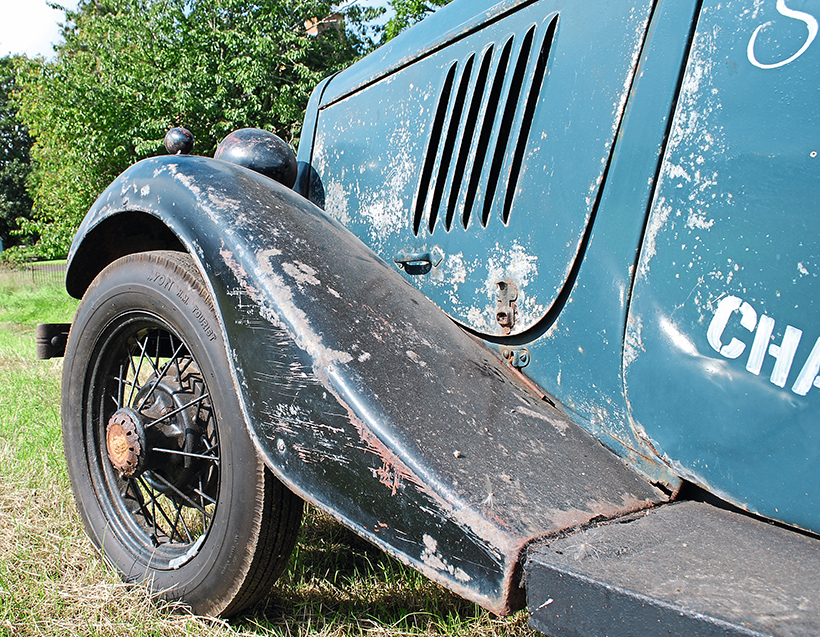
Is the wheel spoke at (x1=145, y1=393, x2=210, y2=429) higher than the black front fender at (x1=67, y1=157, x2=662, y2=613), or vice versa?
the black front fender at (x1=67, y1=157, x2=662, y2=613)

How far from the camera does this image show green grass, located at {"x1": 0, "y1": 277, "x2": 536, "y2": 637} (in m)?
1.68

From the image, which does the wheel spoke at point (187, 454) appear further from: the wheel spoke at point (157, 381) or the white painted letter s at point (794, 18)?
the white painted letter s at point (794, 18)

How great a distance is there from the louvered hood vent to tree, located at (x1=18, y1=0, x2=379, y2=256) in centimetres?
1334

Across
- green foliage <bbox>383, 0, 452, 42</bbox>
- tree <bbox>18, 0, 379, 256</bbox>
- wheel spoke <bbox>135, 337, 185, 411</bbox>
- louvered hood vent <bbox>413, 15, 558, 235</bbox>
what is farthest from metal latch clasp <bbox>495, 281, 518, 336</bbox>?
tree <bbox>18, 0, 379, 256</bbox>

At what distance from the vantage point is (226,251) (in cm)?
145

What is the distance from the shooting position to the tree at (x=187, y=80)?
15.1 m

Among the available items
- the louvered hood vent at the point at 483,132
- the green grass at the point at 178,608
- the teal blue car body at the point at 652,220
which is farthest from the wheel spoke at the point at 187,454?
the louvered hood vent at the point at 483,132

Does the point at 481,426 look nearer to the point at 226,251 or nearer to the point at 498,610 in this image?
the point at 498,610

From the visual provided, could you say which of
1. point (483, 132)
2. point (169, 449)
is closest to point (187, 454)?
point (169, 449)

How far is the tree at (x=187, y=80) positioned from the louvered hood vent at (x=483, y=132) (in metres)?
13.3

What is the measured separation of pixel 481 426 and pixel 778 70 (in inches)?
32.3

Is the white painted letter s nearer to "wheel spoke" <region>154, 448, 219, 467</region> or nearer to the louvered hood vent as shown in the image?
the louvered hood vent

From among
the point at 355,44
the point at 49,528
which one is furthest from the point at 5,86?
the point at 49,528

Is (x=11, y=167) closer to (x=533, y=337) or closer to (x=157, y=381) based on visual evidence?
(x=157, y=381)
